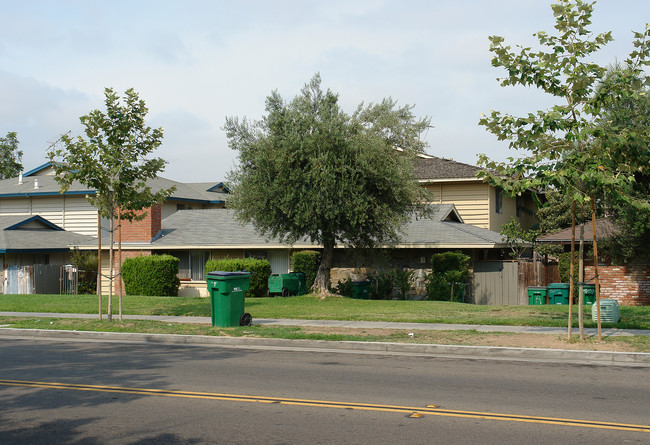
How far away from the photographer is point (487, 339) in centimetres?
1350

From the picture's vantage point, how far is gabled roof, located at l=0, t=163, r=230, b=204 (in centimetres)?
3566

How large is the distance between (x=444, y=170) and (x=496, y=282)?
835 cm

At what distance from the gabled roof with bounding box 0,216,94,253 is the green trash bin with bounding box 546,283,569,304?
20.9 m

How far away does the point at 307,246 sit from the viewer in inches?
1077

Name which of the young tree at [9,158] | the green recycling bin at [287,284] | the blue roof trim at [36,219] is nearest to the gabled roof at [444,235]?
the green recycling bin at [287,284]

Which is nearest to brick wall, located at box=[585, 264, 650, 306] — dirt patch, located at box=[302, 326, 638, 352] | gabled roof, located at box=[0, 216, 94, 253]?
dirt patch, located at box=[302, 326, 638, 352]

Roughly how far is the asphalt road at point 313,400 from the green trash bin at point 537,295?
1274cm

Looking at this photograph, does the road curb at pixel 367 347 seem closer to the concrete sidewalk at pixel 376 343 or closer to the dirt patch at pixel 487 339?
the concrete sidewalk at pixel 376 343

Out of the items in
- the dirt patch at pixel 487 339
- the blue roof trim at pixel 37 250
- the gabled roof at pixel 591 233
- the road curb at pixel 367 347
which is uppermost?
the gabled roof at pixel 591 233

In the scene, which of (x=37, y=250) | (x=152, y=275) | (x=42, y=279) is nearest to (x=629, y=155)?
(x=152, y=275)

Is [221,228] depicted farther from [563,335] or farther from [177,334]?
[563,335]

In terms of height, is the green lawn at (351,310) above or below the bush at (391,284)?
below

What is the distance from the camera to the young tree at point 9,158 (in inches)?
2282

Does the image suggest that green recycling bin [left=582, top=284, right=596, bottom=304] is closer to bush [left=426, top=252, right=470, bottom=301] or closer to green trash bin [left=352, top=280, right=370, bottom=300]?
bush [left=426, top=252, right=470, bottom=301]
